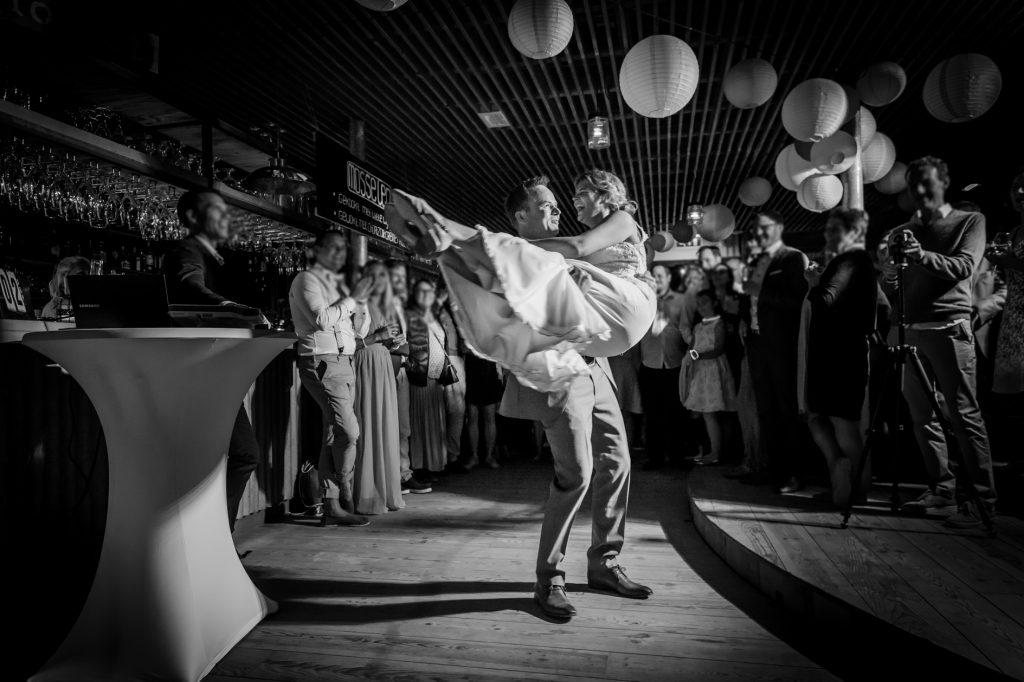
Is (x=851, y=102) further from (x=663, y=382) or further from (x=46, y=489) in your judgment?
(x=46, y=489)

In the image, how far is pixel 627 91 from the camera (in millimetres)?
3596

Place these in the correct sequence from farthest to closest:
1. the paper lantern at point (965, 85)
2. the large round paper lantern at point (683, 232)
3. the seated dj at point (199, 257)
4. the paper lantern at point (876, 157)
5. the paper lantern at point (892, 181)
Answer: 1. the large round paper lantern at point (683, 232)
2. the paper lantern at point (892, 181)
3. the paper lantern at point (876, 157)
4. the paper lantern at point (965, 85)
5. the seated dj at point (199, 257)

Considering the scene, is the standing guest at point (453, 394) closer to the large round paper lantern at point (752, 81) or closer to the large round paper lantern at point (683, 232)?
the large round paper lantern at point (752, 81)

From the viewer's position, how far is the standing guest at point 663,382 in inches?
189

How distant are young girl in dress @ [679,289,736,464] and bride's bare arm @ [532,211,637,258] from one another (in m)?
2.63

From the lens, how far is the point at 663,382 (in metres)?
4.86

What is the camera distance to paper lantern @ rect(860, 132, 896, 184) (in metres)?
4.71

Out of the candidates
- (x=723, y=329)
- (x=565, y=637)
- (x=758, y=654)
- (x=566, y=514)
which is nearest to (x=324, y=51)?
(x=723, y=329)

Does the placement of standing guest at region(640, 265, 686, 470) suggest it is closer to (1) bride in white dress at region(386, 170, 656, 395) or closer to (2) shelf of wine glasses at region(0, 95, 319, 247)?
(1) bride in white dress at region(386, 170, 656, 395)

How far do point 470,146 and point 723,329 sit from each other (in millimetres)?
3953

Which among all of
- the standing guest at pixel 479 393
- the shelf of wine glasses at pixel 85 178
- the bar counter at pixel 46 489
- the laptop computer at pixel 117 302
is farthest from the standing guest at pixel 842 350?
the shelf of wine glasses at pixel 85 178

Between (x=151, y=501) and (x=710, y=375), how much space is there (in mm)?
3760

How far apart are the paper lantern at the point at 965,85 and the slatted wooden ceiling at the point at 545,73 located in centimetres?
103

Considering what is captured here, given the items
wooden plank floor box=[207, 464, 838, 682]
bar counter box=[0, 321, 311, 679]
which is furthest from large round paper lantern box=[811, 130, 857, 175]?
bar counter box=[0, 321, 311, 679]
